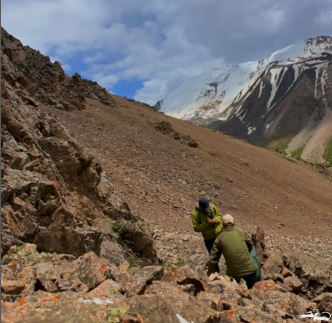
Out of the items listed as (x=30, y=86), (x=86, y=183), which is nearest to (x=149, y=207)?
(x=86, y=183)

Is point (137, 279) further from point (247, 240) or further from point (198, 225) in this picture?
point (198, 225)

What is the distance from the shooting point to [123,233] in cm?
1173

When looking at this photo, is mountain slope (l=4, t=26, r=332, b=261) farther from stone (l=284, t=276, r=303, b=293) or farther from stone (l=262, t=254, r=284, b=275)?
stone (l=284, t=276, r=303, b=293)

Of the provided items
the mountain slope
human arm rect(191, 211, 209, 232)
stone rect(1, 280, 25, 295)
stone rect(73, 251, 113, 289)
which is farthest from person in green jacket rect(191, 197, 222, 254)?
stone rect(1, 280, 25, 295)

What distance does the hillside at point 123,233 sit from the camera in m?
5.04

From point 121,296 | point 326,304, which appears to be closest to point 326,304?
point 326,304

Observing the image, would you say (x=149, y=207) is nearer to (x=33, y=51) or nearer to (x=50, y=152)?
(x=50, y=152)

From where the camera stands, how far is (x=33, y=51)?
45.3 metres

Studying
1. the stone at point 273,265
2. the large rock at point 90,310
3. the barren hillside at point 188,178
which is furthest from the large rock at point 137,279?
the barren hillside at point 188,178

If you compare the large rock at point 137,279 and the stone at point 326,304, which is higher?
the large rock at point 137,279

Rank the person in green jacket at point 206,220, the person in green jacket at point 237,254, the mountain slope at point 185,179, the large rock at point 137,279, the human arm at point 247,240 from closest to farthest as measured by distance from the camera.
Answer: the large rock at point 137,279
the person in green jacket at point 237,254
the human arm at point 247,240
the person in green jacket at point 206,220
the mountain slope at point 185,179

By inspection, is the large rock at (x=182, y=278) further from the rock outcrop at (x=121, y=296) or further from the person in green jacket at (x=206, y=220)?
the person in green jacket at (x=206, y=220)

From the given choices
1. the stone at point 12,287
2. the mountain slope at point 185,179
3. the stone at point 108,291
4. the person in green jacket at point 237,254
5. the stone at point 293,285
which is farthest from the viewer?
the mountain slope at point 185,179

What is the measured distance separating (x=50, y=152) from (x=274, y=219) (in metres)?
18.3
